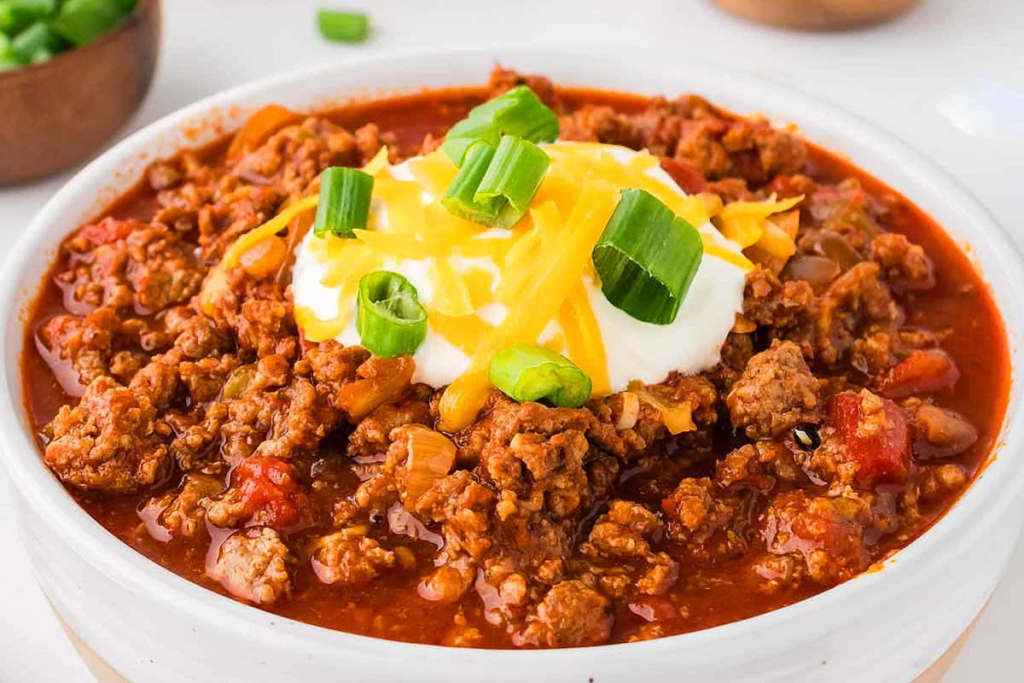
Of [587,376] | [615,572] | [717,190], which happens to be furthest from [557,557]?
[717,190]

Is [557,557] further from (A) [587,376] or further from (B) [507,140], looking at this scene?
(B) [507,140]

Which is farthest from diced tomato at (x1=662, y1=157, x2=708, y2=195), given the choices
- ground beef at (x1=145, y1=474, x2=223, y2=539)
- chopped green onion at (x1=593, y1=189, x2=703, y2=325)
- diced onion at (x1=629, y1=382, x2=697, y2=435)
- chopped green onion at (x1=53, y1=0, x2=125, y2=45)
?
chopped green onion at (x1=53, y1=0, x2=125, y2=45)

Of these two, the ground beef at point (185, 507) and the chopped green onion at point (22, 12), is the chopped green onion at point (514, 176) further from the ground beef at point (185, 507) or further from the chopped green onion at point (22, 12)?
the chopped green onion at point (22, 12)

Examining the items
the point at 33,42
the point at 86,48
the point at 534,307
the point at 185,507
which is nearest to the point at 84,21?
the point at 33,42

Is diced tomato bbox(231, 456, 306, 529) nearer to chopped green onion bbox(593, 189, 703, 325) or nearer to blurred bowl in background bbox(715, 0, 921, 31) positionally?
chopped green onion bbox(593, 189, 703, 325)

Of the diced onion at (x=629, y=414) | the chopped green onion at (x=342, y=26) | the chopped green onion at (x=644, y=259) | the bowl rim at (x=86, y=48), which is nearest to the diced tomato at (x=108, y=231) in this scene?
the bowl rim at (x=86, y=48)
